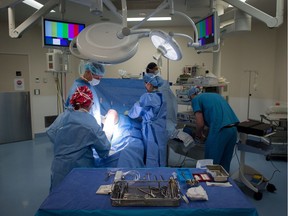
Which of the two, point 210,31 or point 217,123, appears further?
point 217,123

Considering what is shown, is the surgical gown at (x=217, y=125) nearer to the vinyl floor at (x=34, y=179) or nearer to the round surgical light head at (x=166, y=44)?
the vinyl floor at (x=34, y=179)

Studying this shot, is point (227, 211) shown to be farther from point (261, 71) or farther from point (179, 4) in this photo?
point (261, 71)

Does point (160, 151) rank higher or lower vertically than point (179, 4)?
lower

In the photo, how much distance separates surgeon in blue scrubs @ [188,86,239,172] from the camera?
2.78 m

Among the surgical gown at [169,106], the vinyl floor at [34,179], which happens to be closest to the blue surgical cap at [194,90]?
the surgical gown at [169,106]

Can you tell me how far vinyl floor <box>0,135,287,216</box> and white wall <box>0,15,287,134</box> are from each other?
3.85 ft

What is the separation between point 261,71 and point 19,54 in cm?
520

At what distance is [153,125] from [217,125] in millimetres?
722

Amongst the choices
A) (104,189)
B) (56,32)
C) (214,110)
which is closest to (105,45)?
(104,189)

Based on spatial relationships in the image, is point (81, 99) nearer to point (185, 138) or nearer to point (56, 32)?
point (56, 32)

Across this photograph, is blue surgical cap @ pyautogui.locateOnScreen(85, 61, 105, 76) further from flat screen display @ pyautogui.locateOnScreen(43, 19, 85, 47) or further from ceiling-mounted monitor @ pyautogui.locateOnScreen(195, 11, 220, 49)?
ceiling-mounted monitor @ pyautogui.locateOnScreen(195, 11, 220, 49)

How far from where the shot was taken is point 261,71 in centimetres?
540

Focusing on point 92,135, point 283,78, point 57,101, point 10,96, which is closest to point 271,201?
point 92,135

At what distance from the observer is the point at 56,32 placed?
2.42 m
